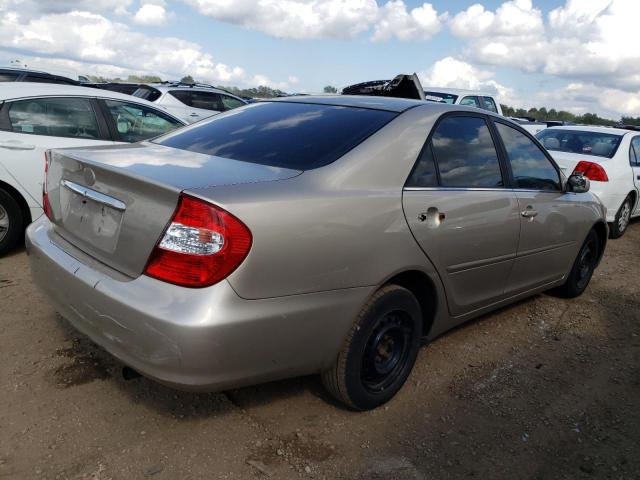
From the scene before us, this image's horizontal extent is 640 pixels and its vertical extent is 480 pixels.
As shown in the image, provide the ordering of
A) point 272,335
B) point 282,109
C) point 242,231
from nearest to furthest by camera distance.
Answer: point 242,231 < point 272,335 < point 282,109

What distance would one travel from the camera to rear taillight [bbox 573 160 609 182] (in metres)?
7.32

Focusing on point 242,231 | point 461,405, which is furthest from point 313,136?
point 461,405

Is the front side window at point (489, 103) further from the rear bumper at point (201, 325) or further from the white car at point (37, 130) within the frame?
the rear bumper at point (201, 325)

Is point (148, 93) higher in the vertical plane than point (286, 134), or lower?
higher

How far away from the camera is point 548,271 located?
14.0ft

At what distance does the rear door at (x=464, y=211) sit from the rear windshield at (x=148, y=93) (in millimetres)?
9688

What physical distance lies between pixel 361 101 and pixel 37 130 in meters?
3.38

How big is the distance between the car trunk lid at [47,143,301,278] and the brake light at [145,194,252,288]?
8 cm

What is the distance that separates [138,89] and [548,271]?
10736mm

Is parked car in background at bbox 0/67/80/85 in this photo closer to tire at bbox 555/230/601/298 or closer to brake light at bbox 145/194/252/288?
tire at bbox 555/230/601/298

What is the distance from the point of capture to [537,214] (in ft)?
12.6

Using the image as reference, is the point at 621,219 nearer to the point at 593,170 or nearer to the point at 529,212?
the point at 593,170

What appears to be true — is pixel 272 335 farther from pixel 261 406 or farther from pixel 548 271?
pixel 548 271

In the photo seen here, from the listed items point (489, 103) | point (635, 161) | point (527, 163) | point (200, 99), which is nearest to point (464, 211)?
point (527, 163)
